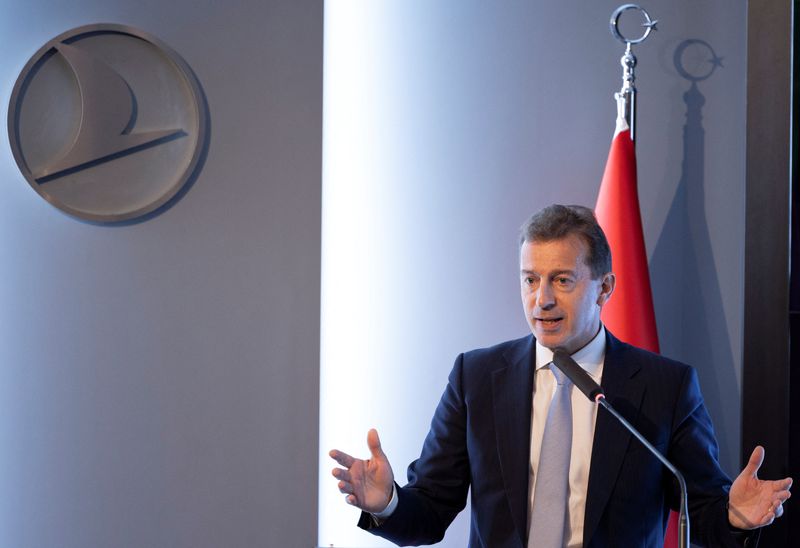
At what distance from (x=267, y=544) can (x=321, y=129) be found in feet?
4.41

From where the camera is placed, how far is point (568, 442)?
2301mm

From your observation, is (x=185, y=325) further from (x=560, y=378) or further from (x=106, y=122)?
(x=560, y=378)

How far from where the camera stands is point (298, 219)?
279 cm

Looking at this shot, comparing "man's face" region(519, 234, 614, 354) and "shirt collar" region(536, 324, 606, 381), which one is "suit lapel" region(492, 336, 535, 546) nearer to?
"shirt collar" region(536, 324, 606, 381)

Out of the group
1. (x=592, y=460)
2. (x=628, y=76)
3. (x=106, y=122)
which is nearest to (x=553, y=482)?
(x=592, y=460)

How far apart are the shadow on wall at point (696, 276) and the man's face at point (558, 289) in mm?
840

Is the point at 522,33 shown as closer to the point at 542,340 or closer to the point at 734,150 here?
the point at 734,150

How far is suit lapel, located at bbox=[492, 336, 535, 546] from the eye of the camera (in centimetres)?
226

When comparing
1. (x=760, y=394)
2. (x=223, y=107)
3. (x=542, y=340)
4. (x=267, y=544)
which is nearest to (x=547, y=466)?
(x=542, y=340)

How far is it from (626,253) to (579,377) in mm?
1131

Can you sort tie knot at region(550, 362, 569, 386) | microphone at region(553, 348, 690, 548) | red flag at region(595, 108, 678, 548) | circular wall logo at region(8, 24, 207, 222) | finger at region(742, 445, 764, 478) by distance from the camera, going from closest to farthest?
1. microphone at region(553, 348, 690, 548)
2. finger at region(742, 445, 764, 478)
3. tie knot at region(550, 362, 569, 386)
4. circular wall logo at region(8, 24, 207, 222)
5. red flag at region(595, 108, 678, 548)

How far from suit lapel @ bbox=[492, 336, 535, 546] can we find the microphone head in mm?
498

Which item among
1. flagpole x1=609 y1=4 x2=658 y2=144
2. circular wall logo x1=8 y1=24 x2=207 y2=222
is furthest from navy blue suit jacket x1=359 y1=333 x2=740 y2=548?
circular wall logo x1=8 y1=24 x2=207 y2=222

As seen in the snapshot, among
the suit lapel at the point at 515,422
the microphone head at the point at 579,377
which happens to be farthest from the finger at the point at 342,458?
the microphone head at the point at 579,377
